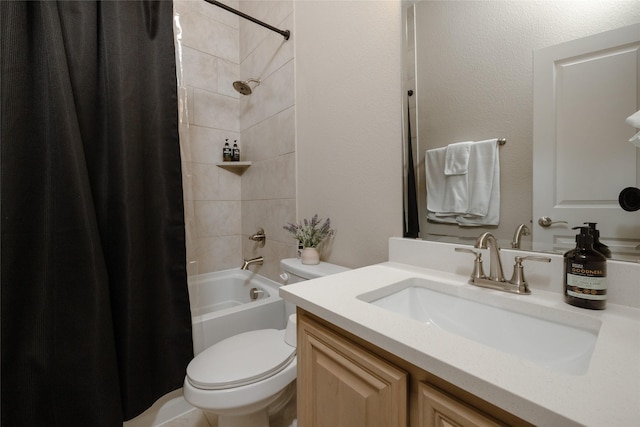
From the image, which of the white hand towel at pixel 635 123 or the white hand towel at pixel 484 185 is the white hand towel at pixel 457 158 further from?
the white hand towel at pixel 635 123

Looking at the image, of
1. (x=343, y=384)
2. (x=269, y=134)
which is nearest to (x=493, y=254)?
(x=343, y=384)

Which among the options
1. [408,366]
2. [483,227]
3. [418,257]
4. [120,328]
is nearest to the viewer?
[408,366]

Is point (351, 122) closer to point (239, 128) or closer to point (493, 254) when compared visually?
point (493, 254)

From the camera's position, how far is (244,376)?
0.87 meters

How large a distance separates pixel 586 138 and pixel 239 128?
6.50ft

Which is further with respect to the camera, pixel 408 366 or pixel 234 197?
pixel 234 197

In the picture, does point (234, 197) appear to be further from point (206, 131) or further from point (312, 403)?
point (312, 403)

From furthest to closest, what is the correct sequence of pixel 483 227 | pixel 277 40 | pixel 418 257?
1. pixel 277 40
2. pixel 418 257
3. pixel 483 227

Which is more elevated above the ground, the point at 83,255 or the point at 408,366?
the point at 83,255

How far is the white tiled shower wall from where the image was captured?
160 centimetres

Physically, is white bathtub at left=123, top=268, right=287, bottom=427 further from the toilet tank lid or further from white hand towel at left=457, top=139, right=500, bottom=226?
white hand towel at left=457, top=139, right=500, bottom=226

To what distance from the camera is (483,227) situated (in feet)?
2.56

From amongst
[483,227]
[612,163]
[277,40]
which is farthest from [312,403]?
[277,40]

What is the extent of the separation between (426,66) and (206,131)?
1.56 m
